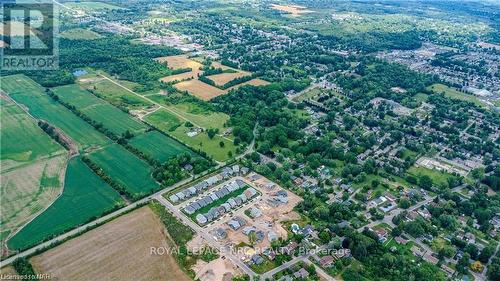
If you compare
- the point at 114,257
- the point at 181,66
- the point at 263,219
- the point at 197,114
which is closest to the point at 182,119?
the point at 197,114

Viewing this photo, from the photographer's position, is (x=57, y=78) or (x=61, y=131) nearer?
(x=61, y=131)

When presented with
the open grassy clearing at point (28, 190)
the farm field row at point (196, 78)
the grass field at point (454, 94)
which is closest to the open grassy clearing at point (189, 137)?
the farm field row at point (196, 78)

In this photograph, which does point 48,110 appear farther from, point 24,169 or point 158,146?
point 158,146

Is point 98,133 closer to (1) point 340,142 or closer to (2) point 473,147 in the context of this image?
(1) point 340,142

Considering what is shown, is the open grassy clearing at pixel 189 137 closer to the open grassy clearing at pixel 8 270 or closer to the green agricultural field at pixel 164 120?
the green agricultural field at pixel 164 120

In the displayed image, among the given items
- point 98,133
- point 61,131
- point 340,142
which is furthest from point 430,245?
point 61,131
